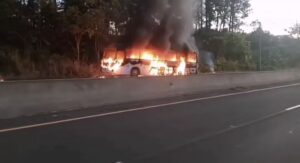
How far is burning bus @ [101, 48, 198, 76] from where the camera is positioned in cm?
3200

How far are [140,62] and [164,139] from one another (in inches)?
882

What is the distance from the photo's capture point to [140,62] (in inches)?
1259

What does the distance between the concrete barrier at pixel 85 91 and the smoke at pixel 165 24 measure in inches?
503

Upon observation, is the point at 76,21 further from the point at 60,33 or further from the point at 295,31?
the point at 295,31

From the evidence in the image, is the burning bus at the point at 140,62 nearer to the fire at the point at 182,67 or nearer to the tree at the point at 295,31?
the fire at the point at 182,67

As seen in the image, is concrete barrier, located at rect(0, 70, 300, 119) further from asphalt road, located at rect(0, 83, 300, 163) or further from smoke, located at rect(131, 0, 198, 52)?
smoke, located at rect(131, 0, 198, 52)

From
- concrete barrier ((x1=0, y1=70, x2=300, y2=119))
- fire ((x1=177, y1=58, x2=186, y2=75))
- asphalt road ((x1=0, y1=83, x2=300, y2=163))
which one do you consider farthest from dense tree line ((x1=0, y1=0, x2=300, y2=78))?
asphalt road ((x1=0, y1=83, x2=300, y2=163))

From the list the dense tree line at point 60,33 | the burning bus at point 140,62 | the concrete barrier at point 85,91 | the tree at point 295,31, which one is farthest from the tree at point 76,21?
the tree at point 295,31

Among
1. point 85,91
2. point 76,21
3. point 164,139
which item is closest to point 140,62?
point 76,21

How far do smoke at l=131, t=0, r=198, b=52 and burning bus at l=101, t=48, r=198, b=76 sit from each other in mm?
1433

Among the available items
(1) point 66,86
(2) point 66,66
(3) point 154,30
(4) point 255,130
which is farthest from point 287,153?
(3) point 154,30

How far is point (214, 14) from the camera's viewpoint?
76125mm

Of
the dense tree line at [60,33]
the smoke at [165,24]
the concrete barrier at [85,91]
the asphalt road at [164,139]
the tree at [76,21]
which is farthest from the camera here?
the smoke at [165,24]

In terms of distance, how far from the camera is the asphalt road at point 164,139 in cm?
794
